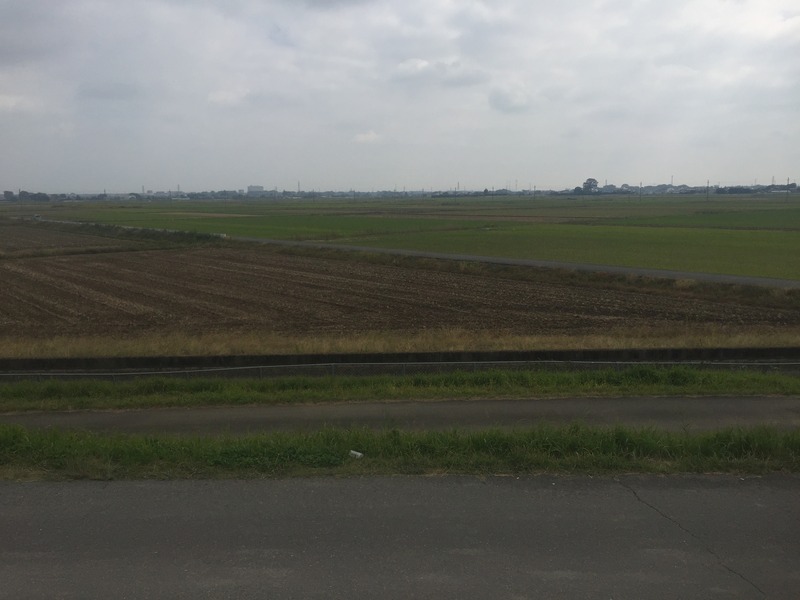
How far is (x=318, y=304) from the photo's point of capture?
27953mm

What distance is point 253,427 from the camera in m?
8.92

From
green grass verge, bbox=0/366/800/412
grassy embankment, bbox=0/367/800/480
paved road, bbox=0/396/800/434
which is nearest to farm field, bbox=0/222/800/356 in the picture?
green grass verge, bbox=0/366/800/412

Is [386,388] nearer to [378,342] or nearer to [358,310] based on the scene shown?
[378,342]

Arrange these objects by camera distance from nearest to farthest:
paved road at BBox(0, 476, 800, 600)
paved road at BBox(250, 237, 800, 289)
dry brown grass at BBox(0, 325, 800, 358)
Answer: paved road at BBox(0, 476, 800, 600)
dry brown grass at BBox(0, 325, 800, 358)
paved road at BBox(250, 237, 800, 289)

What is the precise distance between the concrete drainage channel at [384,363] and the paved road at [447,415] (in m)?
3.37

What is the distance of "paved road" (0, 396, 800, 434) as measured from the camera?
28.9ft

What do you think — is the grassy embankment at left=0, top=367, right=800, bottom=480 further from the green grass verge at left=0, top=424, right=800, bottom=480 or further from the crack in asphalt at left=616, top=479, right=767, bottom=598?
the crack in asphalt at left=616, top=479, right=767, bottom=598

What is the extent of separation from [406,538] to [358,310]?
21584 millimetres

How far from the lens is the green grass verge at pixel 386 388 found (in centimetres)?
1045

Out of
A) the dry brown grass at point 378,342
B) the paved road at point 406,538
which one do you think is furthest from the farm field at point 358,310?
the paved road at point 406,538

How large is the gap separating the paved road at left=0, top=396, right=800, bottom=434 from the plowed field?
1194cm

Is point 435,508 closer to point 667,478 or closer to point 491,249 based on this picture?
point 667,478

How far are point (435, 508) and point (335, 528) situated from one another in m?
0.90

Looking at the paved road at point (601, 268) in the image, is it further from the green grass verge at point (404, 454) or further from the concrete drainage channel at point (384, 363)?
the green grass verge at point (404, 454)
